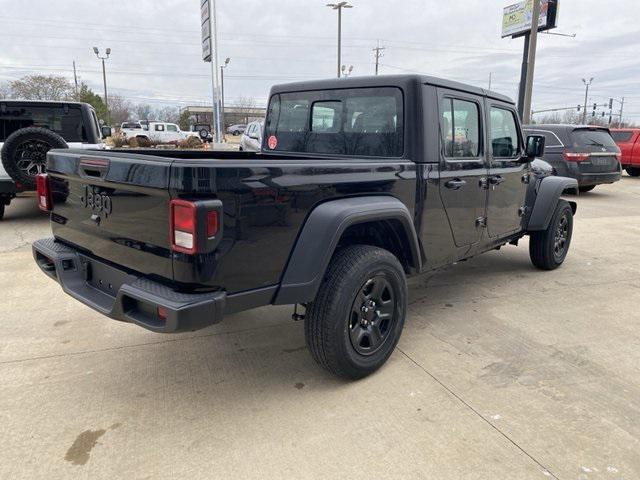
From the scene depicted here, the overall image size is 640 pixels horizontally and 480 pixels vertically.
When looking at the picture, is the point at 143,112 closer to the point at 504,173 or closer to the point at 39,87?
the point at 39,87

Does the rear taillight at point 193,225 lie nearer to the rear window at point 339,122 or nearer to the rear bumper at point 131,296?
the rear bumper at point 131,296

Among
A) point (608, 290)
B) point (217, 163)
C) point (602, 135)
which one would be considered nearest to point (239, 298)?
point (217, 163)

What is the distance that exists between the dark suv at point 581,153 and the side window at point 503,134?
302 inches

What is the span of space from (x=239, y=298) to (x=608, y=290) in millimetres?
4193

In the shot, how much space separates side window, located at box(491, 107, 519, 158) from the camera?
426 centimetres

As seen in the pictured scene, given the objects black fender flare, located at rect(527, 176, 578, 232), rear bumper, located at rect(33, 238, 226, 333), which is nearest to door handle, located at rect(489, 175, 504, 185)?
black fender flare, located at rect(527, 176, 578, 232)

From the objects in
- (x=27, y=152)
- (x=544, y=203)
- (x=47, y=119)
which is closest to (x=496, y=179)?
(x=544, y=203)

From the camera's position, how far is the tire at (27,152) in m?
6.70

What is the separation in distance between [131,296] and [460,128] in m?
2.67

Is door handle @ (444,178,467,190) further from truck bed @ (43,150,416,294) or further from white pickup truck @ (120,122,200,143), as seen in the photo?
white pickup truck @ (120,122,200,143)

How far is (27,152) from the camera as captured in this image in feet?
22.5

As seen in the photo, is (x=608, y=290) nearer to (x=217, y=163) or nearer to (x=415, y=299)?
(x=415, y=299)

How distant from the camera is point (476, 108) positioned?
3.98 metres

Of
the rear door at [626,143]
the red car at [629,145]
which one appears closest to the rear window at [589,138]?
the red car at [629,145]
